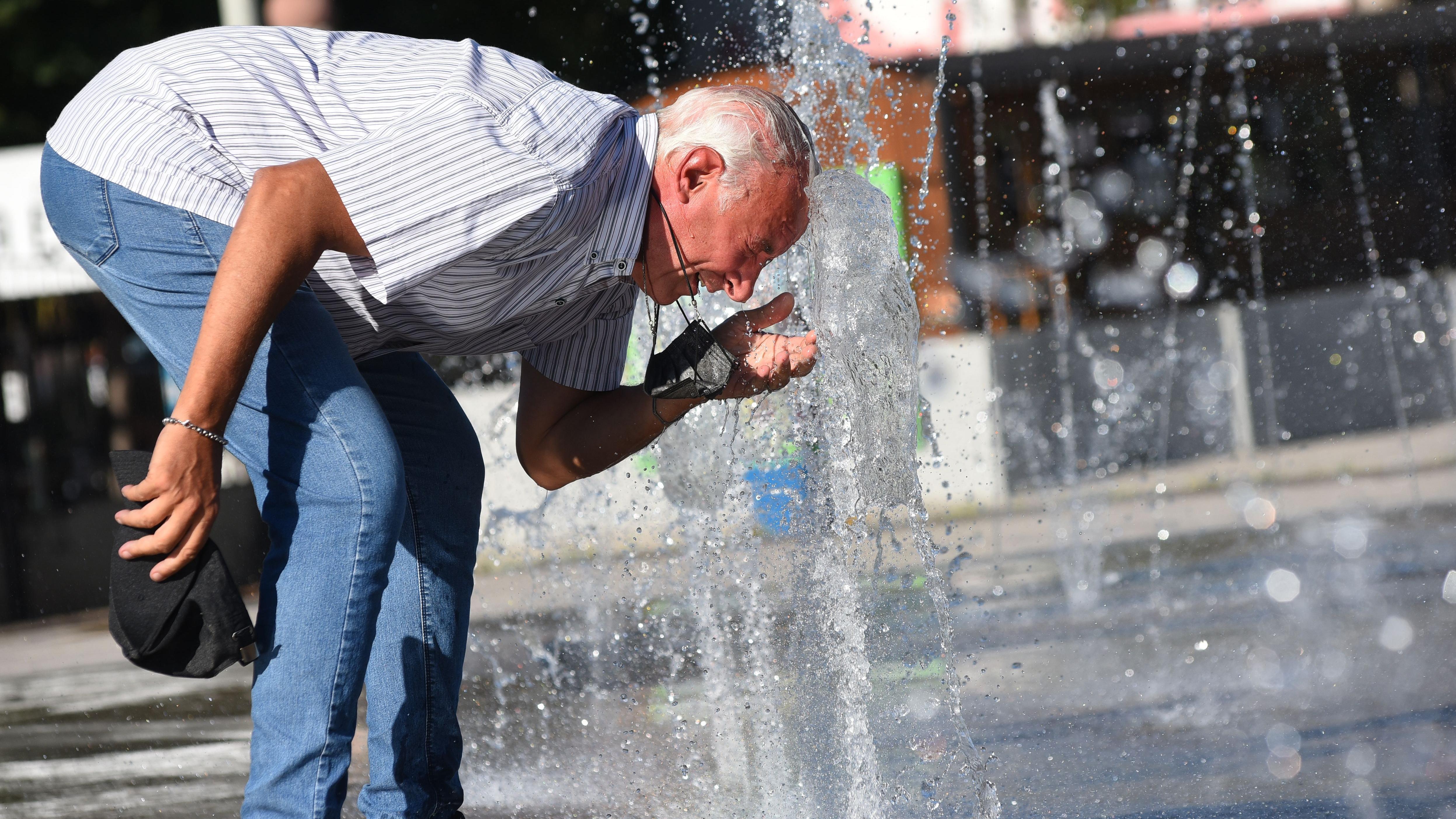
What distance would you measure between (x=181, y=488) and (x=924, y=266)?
32.1ft

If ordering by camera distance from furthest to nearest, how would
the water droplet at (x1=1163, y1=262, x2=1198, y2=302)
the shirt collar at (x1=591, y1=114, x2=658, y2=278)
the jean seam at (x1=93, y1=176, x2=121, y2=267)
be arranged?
the water droplet at (x1=1163, y1=262, x2=1198, y2=302)
the shirt collar at (x1=591, y1=114, x2=658, y2=278)
the jean seam at (x1=93, y1=176, x2=121, y2=267)

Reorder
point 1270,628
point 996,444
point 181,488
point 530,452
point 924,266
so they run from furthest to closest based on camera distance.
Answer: point 924,266 < point 996,444 < point 1270,628 < point 530,452 < point 181,488

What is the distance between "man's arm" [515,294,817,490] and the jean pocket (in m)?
0.83

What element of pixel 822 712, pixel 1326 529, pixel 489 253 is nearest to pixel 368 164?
pixel 489 253

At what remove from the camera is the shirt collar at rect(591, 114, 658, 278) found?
6.41ft

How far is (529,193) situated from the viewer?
1.73 m

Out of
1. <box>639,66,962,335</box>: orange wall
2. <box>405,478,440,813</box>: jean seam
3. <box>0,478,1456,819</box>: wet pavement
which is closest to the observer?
<box>405,478,440,813</box>: jean seam

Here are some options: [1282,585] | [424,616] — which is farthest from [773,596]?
[424,616]

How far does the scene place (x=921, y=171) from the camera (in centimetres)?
1022

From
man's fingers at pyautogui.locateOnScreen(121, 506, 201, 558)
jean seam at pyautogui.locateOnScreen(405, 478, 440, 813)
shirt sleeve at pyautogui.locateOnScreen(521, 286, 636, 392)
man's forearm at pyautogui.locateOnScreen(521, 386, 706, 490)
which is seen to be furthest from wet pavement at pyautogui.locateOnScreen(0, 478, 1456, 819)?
man's fingers at pyautogui.locateOnScreen(121, 506, 201, 558)

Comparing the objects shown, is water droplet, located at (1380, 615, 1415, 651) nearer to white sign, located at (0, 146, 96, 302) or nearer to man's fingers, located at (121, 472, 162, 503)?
man's fingers, located at (121, 472, 162, 503)

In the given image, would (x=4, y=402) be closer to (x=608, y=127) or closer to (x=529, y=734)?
(x=529, y=734)

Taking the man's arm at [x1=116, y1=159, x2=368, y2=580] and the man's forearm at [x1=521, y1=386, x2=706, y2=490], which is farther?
the man's forearm at [x1=521, y1=386, x2=706, y2=490]

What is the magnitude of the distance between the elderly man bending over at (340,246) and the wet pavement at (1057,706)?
102 cm
